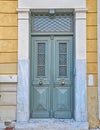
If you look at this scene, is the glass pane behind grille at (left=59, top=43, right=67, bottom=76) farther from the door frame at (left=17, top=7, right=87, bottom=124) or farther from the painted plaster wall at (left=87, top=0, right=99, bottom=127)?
the painted plaster wall at (left=87, top=0, right=99, bottom=127)

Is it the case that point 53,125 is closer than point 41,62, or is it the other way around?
point 53,125

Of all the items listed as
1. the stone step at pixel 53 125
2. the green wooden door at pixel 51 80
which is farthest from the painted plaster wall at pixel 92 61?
the green wooden door at pixel 51 80

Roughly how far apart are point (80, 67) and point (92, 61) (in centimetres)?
37

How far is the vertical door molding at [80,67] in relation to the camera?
811 centimetres

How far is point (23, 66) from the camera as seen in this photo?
8.19 metres

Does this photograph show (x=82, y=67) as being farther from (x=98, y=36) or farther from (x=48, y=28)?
(x=48, y=28)

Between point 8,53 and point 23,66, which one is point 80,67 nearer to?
point 23,66

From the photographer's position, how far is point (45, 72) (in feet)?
28.0

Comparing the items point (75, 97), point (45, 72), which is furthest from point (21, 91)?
point (75, 97)

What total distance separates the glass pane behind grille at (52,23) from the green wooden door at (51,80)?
22cm

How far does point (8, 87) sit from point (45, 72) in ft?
3.66

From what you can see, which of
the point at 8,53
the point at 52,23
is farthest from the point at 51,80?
the point at 52,23

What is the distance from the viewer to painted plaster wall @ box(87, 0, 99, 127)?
320 inches

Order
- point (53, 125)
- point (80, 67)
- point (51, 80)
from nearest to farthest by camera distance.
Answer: point (53, 125), point (80, 67), point (51, 80)
